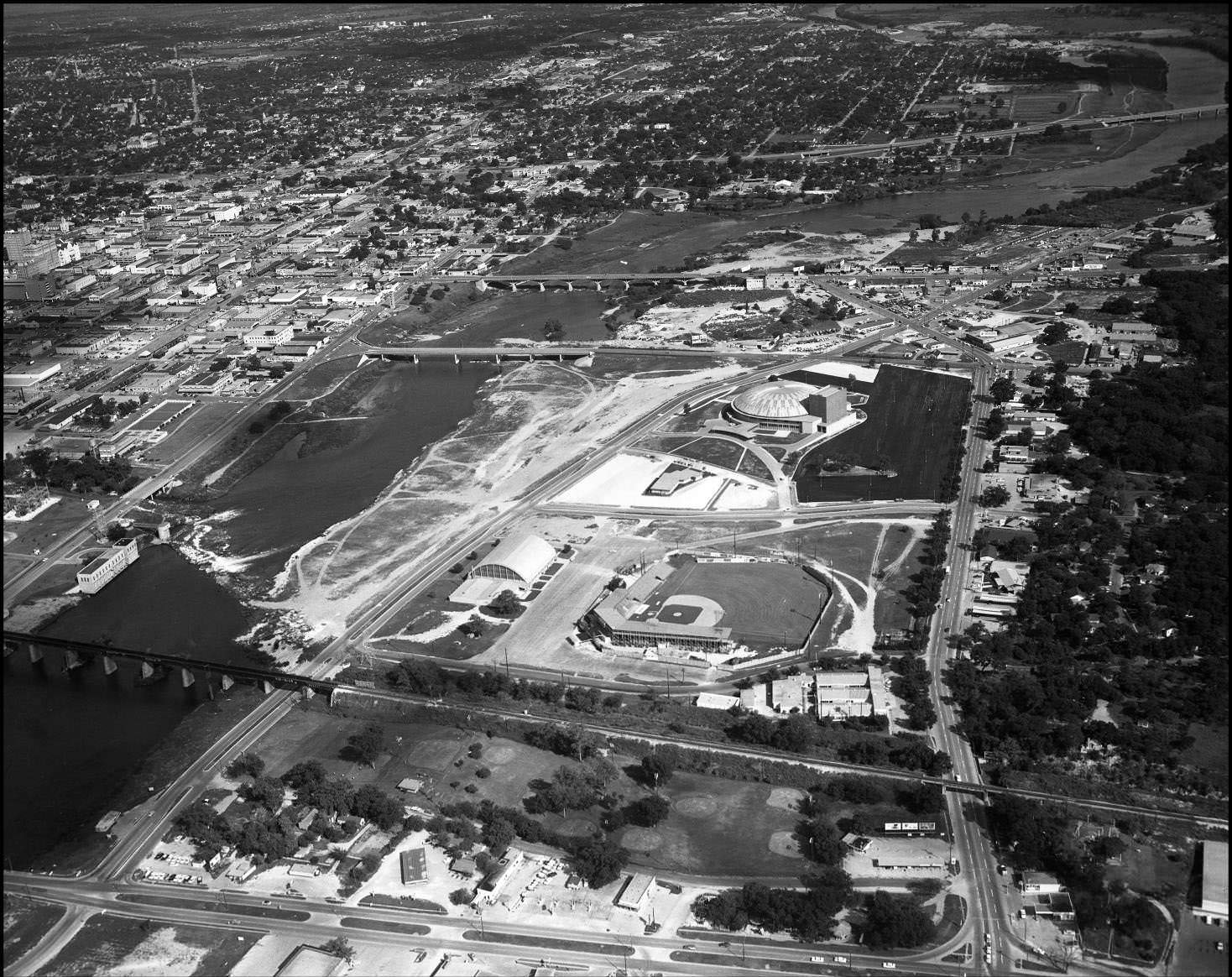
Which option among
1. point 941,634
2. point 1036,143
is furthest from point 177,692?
point 1036,143

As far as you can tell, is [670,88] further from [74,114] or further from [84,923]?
[84,923]

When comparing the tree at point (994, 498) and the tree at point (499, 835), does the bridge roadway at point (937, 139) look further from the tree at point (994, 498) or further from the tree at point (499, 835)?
the tree at point (499, 835)

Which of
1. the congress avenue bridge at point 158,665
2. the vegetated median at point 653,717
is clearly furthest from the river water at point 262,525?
the vegetated median at point 653,717

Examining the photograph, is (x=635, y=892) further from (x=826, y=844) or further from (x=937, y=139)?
(x=937, y=139)

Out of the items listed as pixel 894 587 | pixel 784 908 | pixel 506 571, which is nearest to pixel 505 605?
pixel 506 571

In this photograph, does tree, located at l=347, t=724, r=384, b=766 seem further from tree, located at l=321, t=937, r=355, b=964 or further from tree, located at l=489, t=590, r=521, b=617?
tree, located at l=489, t=590, r=521, b=617

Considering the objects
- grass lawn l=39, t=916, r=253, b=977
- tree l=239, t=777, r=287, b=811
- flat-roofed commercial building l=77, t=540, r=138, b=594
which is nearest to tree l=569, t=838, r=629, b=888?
grass lawn l=39, t=916, r=253, b=977
